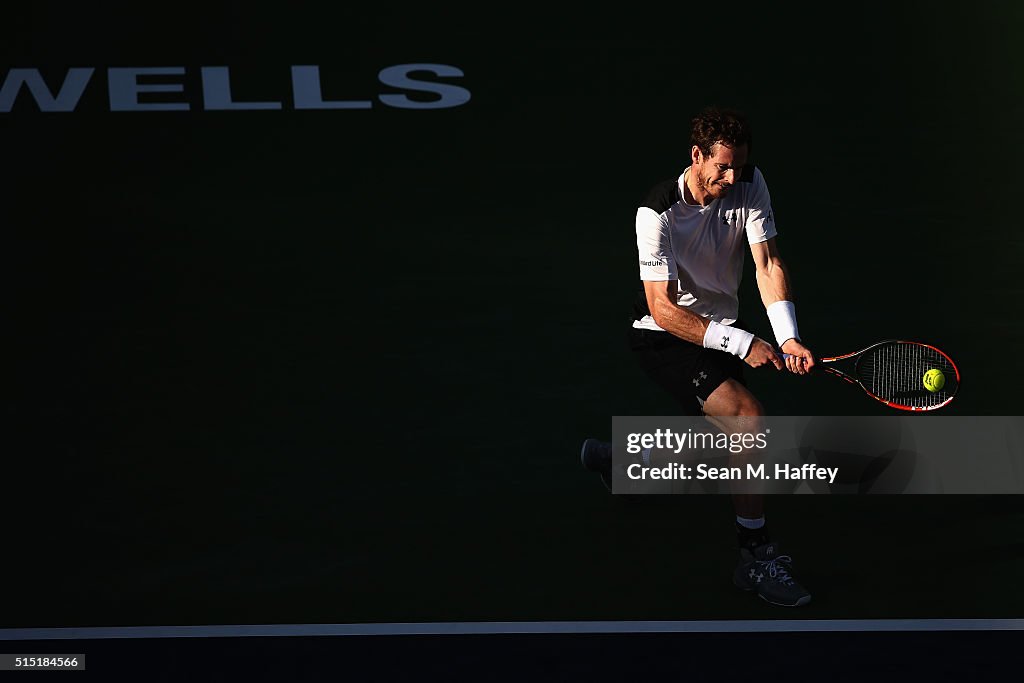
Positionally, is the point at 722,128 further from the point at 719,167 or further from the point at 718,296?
the point at 718,296

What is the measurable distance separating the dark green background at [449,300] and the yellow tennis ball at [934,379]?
86 cm

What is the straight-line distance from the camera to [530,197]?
1183 centimetres

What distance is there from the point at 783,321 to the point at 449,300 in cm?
378

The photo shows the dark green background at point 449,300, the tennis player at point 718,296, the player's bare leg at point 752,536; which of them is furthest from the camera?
the dark green background at point 449,300

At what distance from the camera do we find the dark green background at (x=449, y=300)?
272 inches

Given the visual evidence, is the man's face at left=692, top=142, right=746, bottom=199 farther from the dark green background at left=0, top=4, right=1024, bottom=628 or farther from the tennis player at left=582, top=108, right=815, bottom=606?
the dark green background at left=0, top=4, right=1024, bottom=628

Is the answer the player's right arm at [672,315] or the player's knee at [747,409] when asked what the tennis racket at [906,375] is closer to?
the player's knee at [747,409]

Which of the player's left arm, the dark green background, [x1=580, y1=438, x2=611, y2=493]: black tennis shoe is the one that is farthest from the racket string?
[x1=580, y1=438, x2=611, y2=493]: black tennis shoe

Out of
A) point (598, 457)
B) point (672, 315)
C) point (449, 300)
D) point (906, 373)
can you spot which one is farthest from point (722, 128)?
point (449, 300)

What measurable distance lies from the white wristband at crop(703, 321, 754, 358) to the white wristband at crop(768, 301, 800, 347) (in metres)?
0.21

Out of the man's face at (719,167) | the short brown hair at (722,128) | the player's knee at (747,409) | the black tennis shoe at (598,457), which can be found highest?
the short brown hair at (722,128)

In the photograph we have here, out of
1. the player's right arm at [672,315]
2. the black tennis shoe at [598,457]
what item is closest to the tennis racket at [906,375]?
the player's right arm at [672,315]

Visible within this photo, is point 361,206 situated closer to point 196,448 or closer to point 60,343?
point 60,343

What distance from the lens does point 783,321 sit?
663 centimetres
